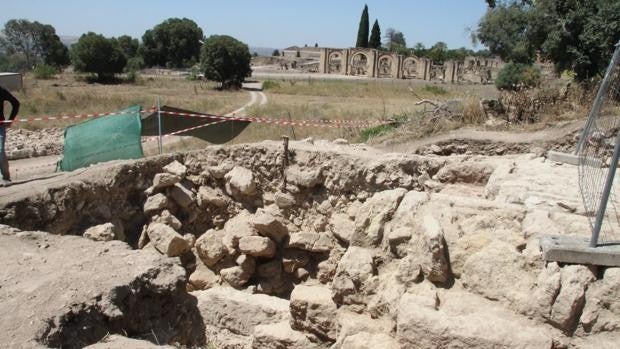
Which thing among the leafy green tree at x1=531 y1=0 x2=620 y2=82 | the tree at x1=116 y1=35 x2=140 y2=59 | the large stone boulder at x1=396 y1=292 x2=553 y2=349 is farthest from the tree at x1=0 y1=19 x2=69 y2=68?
the large stone boulder at x1=396 y1=292 x2=553 y2=349

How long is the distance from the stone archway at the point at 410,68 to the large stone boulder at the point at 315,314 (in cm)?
4706

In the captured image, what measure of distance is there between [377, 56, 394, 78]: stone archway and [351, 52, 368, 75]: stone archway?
1.68 metres

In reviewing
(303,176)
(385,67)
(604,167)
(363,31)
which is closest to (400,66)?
(385,67)

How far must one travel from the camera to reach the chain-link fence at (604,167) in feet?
13.5

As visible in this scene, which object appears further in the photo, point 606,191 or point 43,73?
point 43,73

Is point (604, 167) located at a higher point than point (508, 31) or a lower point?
lower

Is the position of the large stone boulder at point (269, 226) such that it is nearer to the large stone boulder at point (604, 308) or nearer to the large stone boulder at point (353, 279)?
the large stone boulder at point (353, 279)

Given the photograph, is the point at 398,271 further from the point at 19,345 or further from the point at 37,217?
the point at 37,217

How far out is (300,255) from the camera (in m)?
8.31

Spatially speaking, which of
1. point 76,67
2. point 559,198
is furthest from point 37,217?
point 76,67

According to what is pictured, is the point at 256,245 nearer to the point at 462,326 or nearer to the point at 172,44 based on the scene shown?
the point at 462,326

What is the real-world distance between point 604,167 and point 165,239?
6.74 m

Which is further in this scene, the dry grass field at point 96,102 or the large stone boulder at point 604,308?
the dry grass field at point 96,102

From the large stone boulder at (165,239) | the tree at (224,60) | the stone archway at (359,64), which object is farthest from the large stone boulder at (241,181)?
the stone archway at (359,64)
